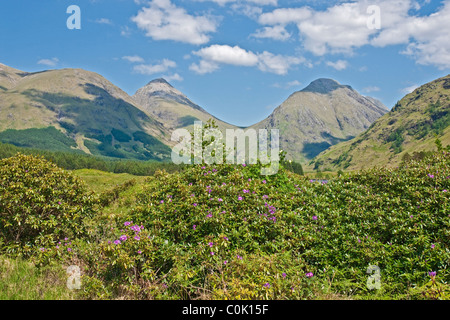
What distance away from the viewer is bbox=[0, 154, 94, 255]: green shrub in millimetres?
8922

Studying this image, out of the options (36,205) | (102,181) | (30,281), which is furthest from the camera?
(102,181)

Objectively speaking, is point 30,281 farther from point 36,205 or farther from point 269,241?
point 269,241

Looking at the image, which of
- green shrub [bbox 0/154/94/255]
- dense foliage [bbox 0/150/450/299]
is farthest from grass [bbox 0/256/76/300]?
green shrub [bbox 0/154/94/255]

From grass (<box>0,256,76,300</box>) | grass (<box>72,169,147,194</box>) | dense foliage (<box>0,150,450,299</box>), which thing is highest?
grass (<box>72,169,147,194</box>)

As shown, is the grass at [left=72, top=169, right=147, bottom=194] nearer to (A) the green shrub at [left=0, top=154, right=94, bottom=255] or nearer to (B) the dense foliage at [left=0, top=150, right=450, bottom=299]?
(A) the green shrub at [left=0, top=154, right=94, bottom=255]

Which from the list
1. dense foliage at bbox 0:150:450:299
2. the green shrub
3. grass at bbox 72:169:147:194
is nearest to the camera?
dense foliage at bbox 0:150:450:299

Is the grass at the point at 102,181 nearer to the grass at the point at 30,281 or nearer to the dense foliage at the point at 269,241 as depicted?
the grass at the point at 30,281

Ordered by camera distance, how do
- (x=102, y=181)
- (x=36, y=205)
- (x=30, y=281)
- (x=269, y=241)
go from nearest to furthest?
(x=30, y=281), (x=269, y=241), (x=36, y=205), (x=102, y=181)

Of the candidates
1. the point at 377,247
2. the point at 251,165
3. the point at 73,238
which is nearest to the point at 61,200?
the point at 73,238

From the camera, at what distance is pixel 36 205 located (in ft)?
30.5

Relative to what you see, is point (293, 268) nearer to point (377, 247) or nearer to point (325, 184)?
point (377, 247)

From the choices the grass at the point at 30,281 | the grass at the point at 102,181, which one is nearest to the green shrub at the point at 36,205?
the grass at the point at 30,281

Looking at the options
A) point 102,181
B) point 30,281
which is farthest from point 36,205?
point 102,181

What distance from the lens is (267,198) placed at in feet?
32.0
